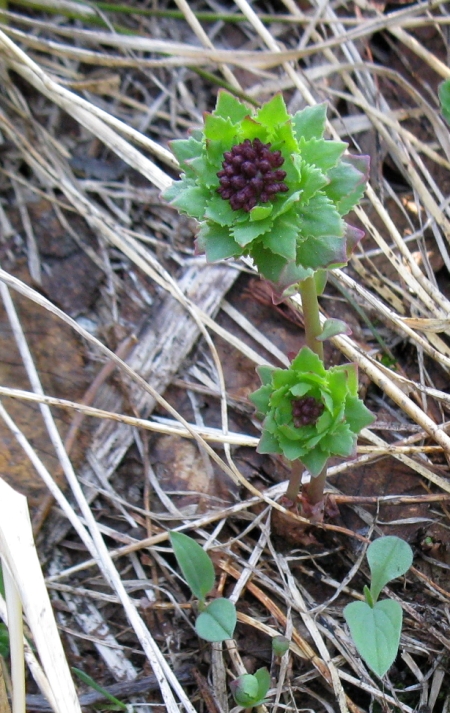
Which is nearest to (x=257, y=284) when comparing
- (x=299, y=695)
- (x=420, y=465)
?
(x=420, y=465)

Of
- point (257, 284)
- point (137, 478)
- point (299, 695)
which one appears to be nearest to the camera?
point (299, 695)

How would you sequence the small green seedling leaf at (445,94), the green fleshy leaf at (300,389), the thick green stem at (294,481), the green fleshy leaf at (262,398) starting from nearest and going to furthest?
1. the green fleshy leaf at (300,389)
2. the green fleshy leaf at (262,398)
3. the thick green stem at (294,481)
4. the small green seedling leaf at (445,94)

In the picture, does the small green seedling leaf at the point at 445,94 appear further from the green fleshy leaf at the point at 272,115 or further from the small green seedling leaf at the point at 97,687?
the small green seedling leaf at the point at 97,687

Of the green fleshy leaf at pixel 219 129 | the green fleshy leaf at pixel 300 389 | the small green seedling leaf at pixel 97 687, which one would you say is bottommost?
the small green seedling leaf at pixel 97 687

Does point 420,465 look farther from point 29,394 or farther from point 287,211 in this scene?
point 29,394

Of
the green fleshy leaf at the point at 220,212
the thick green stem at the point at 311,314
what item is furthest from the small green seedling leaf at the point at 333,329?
the green fleshy leaf at the point at 220,212

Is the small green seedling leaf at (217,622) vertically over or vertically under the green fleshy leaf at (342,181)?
under
